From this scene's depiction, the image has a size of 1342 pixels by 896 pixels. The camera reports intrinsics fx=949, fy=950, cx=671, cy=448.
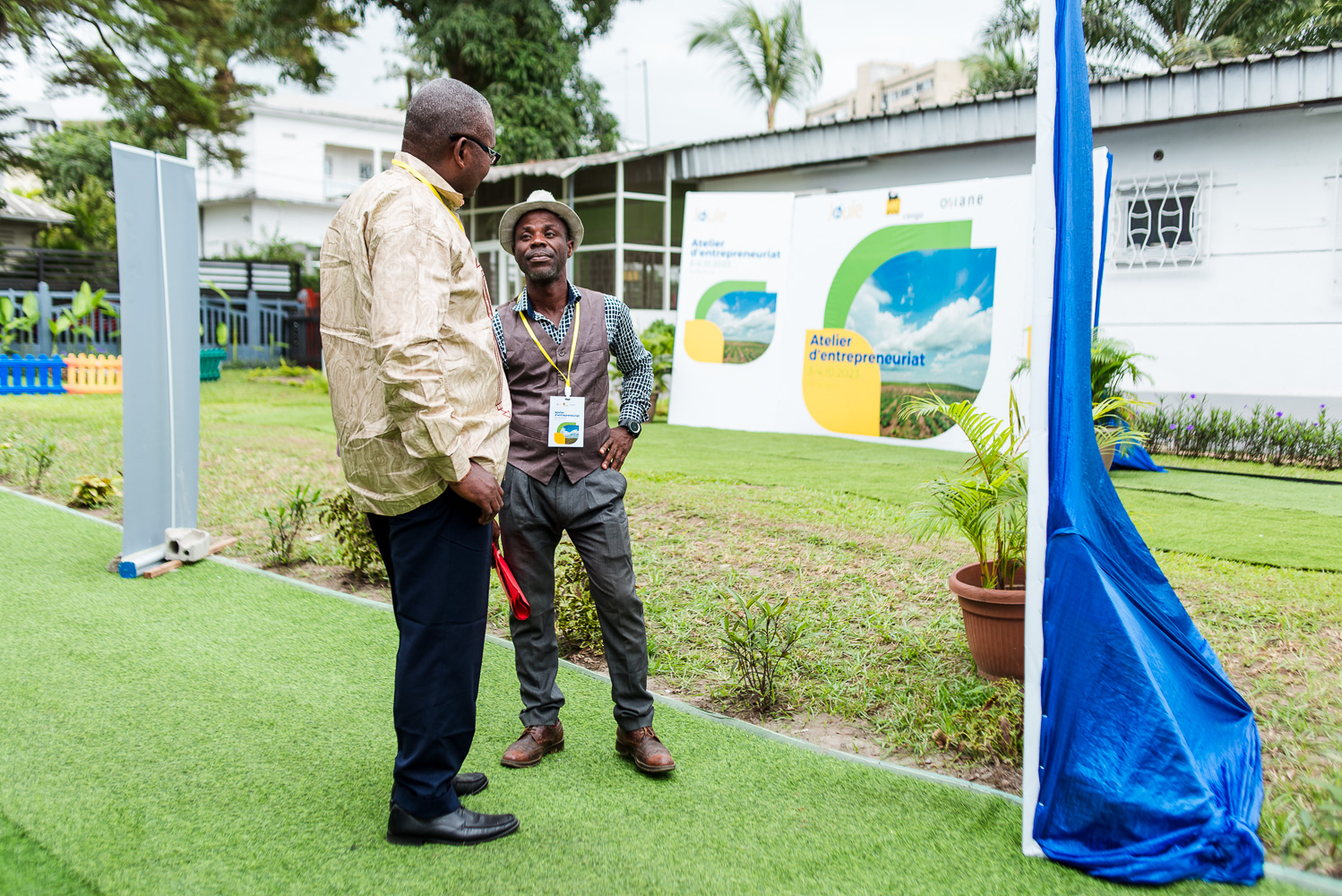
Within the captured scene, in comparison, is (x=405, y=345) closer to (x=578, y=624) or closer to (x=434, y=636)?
(x=434, y=636)

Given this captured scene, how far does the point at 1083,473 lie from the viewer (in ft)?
8.80

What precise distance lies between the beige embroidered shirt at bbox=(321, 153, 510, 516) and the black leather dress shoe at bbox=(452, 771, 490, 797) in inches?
38.3

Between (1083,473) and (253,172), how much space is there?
47547mm

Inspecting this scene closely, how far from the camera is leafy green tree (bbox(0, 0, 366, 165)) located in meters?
17.5

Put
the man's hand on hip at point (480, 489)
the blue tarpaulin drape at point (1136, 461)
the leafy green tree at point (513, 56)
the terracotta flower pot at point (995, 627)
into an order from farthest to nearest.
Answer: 1. the leafy green tree at point (513, 56)
2. the blue tarpaulin drape at point (1136, 461)
3. the terracotta flower pot at point (995, 627)
4. the man's hand on hip at point (480, 489)

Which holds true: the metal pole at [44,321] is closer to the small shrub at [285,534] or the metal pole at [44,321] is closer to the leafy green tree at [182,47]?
the leafy green tree at [182,47]

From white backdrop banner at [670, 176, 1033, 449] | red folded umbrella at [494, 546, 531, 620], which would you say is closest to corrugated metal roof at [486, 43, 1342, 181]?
white backdrop banner at [670, 176, 1033, 449]

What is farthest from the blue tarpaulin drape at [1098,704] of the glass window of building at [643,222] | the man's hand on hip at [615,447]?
the glass window of building at [643,222]

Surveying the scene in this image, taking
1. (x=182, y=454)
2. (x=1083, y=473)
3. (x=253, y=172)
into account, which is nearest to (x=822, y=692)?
(x=1083, y=473)

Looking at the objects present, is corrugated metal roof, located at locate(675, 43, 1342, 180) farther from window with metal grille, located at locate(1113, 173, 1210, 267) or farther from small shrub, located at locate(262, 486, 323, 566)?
small shrub, located at locate(262, 486, 323, 566)

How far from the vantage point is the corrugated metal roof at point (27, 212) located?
2661 centimetres

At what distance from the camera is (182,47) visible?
18719 millimetres

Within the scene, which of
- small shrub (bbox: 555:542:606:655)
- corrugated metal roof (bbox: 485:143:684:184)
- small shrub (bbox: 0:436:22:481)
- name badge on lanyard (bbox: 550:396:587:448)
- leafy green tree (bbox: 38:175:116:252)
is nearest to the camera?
name badge on lanyard (bbox: 550:396:587:448)

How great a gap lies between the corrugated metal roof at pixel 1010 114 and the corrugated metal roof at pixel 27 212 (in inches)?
777
